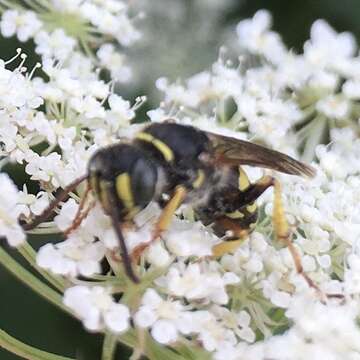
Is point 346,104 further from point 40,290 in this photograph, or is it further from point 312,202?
point 40,290

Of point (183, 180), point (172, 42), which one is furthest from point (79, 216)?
point (172, 42)

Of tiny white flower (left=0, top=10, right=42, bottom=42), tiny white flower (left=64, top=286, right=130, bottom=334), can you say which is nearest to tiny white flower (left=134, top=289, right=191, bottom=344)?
tiny white flower (left=64, top=286, right=130, bottom=334)

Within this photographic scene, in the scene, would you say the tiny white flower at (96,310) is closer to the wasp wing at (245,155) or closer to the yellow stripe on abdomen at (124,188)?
the yellow stripe on abdomen at (124,188)

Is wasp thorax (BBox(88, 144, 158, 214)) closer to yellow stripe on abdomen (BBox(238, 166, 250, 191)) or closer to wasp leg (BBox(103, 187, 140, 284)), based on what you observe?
wasp leg (BBox(103, 187, 140, 284))

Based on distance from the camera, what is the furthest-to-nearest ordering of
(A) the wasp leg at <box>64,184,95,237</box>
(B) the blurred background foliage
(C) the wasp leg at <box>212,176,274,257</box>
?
(B) the blurred background foliage
(C) the wasp leg at <box>212,176,274,257</box>
(A) the wasp leg at <box>64,184,95,237</box>

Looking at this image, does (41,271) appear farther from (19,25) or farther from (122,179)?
(19,25)

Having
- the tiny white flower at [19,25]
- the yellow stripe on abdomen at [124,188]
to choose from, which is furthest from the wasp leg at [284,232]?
the tiny white flower at [19,25]

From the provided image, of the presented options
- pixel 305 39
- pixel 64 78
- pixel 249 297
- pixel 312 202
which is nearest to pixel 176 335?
pixel 249 297
